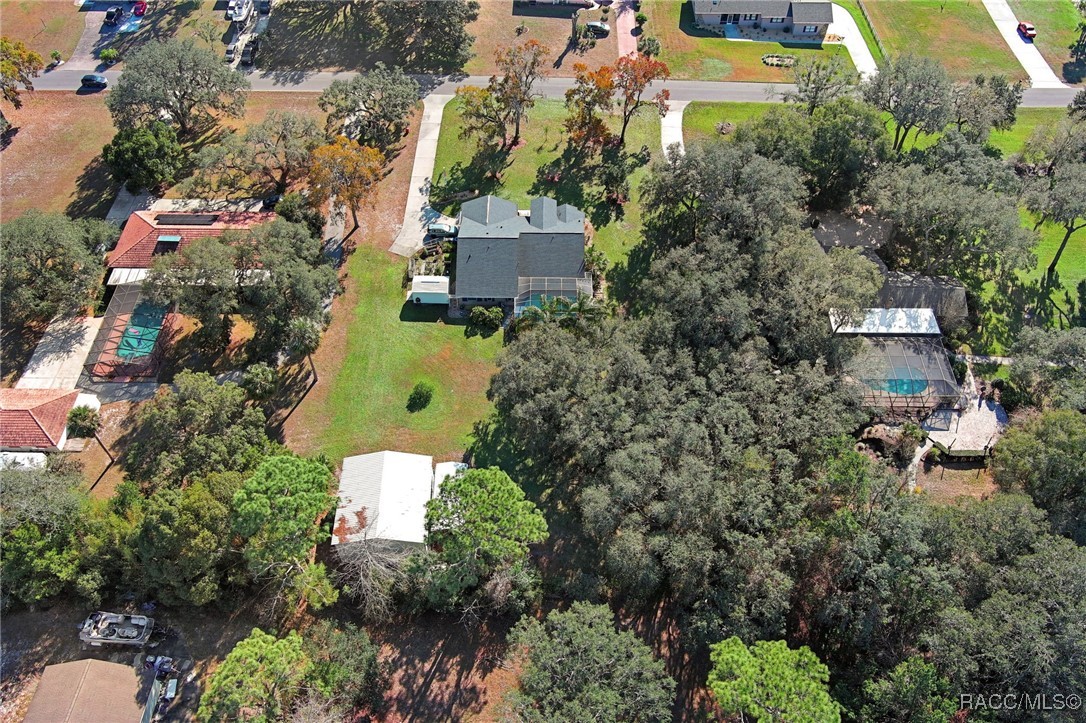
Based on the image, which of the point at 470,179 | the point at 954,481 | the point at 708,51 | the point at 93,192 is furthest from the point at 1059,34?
the point at 93,192

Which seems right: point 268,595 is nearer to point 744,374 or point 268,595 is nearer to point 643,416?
point 643,416

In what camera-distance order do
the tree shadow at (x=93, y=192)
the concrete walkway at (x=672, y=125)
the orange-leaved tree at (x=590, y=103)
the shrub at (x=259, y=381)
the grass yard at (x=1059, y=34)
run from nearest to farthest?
the shrub at (x=259, y=381)
the tree shadow at (x=93, y=192)
the orange-leaved tree at (x=590, y=103)
the concrete walkway at (x=672, y=125)
the grass yard at (x=1059, y=34)

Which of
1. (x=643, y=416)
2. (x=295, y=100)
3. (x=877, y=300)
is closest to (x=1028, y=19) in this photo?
(x=877, y=300)

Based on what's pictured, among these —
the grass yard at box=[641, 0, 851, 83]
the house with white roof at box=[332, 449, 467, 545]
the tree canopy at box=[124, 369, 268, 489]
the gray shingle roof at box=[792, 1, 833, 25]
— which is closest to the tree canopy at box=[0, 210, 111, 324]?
the tree canopy at box=[124, 369, 268, 489]

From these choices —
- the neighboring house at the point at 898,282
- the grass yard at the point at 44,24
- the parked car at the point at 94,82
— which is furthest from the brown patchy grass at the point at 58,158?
the neighboring house at the point at 898,282

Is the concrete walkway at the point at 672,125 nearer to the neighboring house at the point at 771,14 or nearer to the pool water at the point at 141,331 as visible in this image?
the neighboring house at the point at 771,14

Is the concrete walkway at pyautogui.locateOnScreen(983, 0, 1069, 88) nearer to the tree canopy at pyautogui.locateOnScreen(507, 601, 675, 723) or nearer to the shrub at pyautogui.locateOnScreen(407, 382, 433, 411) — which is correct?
the shrub at pyautogui.locateOnScreen(407, 382, 433, 411)

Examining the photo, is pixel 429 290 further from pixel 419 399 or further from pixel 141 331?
pixel 141 331
